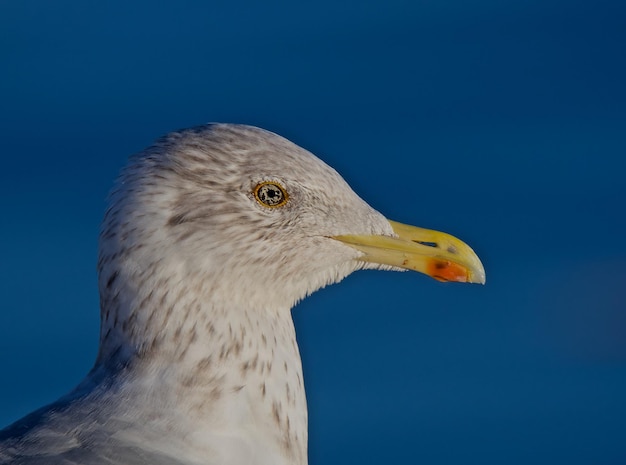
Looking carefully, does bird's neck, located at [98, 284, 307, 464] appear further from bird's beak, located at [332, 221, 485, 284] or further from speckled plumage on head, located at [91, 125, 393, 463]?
bird's beak, located at [332, 221, 485, 284]

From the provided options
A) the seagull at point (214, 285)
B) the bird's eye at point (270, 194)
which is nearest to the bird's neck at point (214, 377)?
the seagull at point (214, 285)

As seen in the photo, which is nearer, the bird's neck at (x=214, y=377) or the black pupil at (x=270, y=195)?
the bird's neck at (x=214, y=377)

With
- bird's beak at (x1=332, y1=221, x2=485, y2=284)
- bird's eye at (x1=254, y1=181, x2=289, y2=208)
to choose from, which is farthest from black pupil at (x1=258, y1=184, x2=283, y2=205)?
bird's beak at (x1=332, y1=221, x2=485, y2=284)

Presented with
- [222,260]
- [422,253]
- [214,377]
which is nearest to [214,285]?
[222,260]

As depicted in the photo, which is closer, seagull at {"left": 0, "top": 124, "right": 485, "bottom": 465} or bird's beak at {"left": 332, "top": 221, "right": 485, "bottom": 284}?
seagull at {"left": 0, "top": 124, "right": 485, "bottom": 465}

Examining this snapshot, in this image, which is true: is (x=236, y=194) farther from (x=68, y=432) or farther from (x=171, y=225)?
(x=68, y=432)

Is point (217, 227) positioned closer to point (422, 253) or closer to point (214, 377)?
point (214, 377)

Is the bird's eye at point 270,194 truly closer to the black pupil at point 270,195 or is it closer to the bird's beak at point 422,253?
the black pupil at point 270,195

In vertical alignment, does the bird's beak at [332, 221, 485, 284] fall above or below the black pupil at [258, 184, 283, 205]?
below

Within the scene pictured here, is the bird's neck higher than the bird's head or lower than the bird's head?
lower
